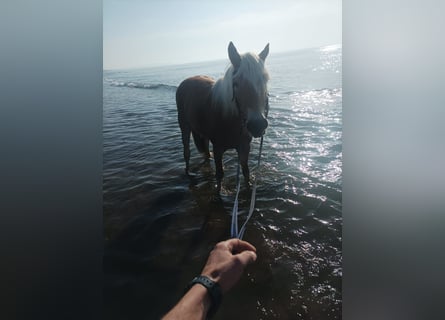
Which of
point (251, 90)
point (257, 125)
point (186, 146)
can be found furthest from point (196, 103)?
point (257, 125)

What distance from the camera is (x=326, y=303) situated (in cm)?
172

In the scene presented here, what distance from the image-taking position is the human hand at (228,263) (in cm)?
101

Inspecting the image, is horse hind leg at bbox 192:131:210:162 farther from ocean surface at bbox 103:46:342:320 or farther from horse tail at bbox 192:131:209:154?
ocean surface at bbox 103:46:342:320

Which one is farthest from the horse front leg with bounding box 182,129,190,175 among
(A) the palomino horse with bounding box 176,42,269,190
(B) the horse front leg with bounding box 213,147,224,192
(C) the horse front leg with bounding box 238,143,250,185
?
(C) the horse front leg with bounding box 238,143,250,185

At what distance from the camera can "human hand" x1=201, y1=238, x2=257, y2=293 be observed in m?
1.01

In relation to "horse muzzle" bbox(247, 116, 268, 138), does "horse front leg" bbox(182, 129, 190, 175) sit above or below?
below

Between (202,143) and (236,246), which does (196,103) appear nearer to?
(202,143)

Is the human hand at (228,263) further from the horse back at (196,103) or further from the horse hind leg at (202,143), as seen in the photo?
the horse hind leg at (202,143)

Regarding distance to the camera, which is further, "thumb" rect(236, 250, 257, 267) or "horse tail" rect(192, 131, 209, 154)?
"horse tail" rect(192, 131, 209, 154)

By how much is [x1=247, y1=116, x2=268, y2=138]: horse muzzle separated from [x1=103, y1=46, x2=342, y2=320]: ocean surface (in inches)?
20.8
